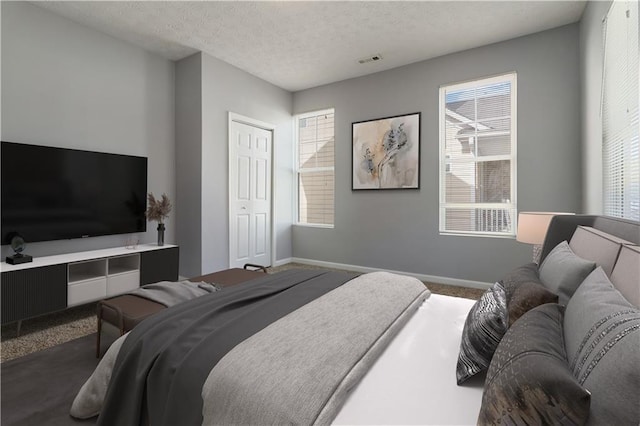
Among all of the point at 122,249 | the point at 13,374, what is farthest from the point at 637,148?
the point at 122,249

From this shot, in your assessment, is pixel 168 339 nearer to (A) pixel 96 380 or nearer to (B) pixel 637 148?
(A) pixel 96 380

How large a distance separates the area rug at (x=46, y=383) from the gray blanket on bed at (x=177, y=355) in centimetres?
58

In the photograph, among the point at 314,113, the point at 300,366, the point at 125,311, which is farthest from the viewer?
Result: the point at 314,113

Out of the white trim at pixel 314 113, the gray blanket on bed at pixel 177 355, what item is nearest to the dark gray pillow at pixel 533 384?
the gray blanket on bed at pixel 177 355

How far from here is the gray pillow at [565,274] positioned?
3.78 feet

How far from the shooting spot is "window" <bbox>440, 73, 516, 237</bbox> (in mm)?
3736

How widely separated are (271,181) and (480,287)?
3.32m

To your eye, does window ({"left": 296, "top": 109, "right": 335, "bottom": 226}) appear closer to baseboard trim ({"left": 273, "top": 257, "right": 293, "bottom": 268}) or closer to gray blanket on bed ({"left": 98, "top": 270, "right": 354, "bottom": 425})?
baseboard trim ({"left": 273, "top": 257, "right": 293, "bottom": 268})

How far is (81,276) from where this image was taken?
9.82ft

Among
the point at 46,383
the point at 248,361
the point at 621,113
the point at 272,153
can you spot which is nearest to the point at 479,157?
the point at 621,113

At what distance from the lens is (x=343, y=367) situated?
1.05 meters

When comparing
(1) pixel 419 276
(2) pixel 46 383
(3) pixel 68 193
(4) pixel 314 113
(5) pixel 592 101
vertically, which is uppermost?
(4) pixel 314 113

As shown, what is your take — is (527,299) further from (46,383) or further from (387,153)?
(387,153)

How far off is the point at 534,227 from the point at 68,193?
417 cm
